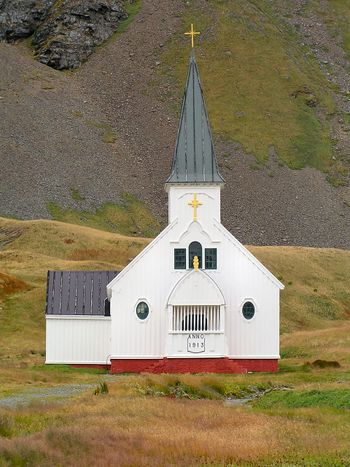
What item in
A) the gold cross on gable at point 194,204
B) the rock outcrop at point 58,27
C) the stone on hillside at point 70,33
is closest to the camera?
the gold cross on gable at point 194,204

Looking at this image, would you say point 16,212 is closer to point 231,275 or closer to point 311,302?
point 311,302

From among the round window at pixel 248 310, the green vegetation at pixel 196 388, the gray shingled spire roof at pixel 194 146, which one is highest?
the gray shingled spire roof at pixel 194 146

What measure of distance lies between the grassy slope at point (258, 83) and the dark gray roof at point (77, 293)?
112m

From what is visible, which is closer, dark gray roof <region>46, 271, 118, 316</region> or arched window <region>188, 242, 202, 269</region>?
arched window <region>188, 242, 202, 269</region>

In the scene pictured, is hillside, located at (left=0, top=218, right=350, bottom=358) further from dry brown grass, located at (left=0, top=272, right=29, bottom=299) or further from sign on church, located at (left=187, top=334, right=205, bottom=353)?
sign on church, located at (left=187, top=334, right=205, bottom=353)

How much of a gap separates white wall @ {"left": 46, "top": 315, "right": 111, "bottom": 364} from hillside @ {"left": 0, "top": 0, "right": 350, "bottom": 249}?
3259 inches

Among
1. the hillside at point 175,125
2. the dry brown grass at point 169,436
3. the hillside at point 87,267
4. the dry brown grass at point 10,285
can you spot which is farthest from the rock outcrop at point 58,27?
the dry brown grass at point 169,436

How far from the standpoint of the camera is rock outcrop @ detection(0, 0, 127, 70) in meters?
191

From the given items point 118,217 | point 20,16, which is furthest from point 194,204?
point 20,16

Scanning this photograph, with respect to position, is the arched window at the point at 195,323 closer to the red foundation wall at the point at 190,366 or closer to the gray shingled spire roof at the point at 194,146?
the red foundation wall at the point at 190,366

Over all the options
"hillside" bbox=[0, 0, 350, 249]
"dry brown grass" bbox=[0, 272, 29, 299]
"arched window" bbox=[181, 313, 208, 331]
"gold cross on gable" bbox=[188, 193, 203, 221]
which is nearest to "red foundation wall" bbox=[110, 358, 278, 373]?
"arched window" bbox=[181, 313, 208, 331]

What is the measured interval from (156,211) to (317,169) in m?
29.8

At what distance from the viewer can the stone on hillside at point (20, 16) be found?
195625 mm

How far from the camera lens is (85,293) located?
48.1 m
